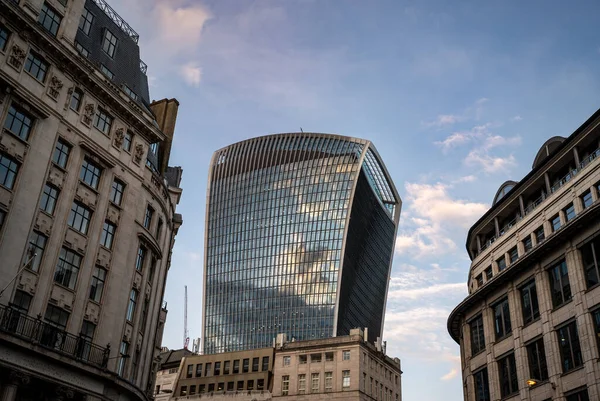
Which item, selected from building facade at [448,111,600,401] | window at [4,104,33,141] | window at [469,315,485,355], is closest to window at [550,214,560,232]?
building facade at [448,111,600,401]

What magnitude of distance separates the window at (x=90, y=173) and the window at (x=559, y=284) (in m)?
37.4

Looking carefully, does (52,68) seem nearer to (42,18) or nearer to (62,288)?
(42,18)

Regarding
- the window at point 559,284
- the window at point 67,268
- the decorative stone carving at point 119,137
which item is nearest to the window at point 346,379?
the window at point 559,284

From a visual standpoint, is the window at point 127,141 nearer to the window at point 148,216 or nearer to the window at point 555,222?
the window at point 148,216

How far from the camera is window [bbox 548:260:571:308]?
158 ft

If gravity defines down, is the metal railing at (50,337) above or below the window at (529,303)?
below

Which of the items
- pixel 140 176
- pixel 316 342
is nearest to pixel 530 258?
pixel 140 176

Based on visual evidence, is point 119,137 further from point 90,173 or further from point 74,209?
point 74,209

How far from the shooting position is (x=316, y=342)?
11050 centimetres

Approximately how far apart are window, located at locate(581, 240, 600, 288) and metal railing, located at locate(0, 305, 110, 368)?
1405 inches

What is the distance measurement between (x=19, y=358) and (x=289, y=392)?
77495mm

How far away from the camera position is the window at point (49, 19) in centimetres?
4444

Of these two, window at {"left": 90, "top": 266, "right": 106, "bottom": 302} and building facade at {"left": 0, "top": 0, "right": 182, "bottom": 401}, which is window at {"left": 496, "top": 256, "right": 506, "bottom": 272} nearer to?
building facade at {"left": 0, "top": 0, "right": 182, "bottom": 401}

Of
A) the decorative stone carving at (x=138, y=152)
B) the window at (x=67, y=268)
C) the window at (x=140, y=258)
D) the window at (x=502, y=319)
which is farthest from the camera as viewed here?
the window at (x=502, y=319)
